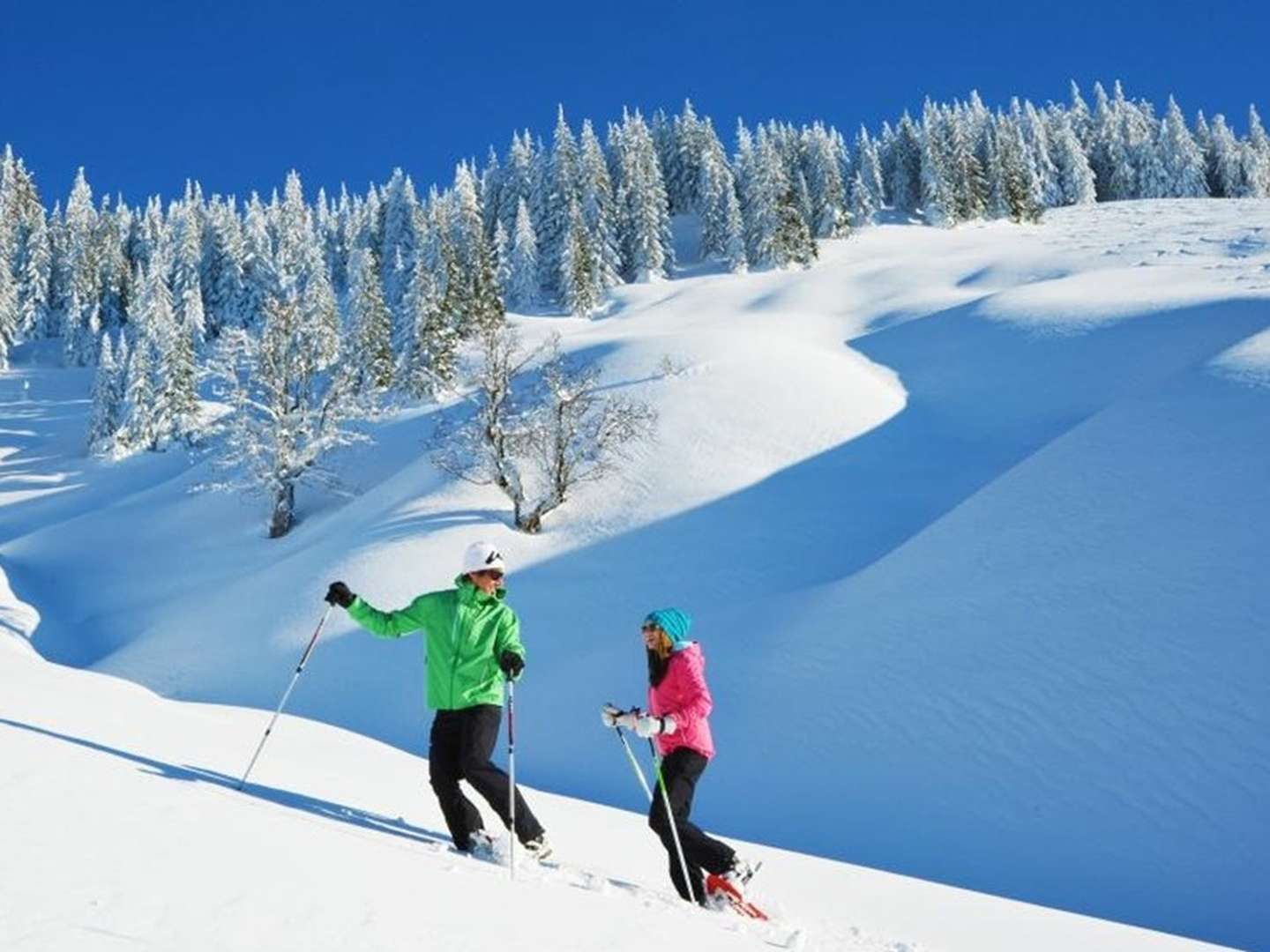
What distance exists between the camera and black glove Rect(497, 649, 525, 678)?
6066 mm

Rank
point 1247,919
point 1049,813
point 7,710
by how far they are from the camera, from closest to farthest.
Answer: point 7,710
point 1247,919
point 1049,813

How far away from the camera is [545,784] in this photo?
48.2ft

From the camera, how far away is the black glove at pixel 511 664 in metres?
6.07

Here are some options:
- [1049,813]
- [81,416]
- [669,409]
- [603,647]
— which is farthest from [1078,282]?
[81,416]

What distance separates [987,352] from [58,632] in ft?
113

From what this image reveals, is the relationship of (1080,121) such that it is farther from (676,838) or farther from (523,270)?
(676,838)

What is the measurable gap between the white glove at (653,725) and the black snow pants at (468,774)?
951 mm

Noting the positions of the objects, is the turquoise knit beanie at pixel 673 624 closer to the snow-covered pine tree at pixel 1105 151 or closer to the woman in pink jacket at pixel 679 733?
the woman in pink jacket at pixel 679 733

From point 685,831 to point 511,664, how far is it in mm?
1736

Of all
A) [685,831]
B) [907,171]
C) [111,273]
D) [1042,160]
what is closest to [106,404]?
[111,273]

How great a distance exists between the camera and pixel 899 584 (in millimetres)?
16266

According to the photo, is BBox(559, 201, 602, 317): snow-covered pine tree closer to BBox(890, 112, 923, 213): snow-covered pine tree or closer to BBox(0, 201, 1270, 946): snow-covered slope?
BBox(0, 201, 1270, 946): snow-covered slope

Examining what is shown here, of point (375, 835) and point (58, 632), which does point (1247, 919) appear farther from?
point (58, 632)

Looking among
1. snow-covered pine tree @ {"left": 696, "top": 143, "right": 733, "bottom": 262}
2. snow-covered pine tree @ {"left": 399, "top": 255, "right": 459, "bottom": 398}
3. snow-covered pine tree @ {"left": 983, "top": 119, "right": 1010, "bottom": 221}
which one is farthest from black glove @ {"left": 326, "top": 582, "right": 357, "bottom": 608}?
snow-covered pine tree @ {"left": 983, "top": 119, "right": 1010, "bottom": 221}
